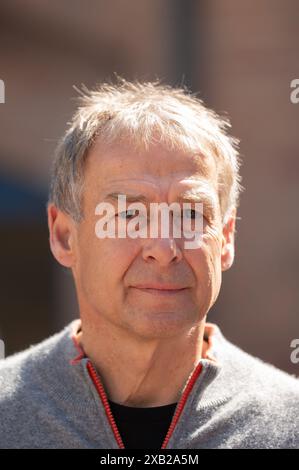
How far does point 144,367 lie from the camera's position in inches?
102

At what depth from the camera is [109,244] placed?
8.21 feet

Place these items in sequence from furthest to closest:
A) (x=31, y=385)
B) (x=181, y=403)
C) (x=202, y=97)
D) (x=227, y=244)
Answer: (x=202, y=97), (x=227, y=244), (x=31, y=385), (x=181, y=403)

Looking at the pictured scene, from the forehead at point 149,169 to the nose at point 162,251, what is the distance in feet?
0.50

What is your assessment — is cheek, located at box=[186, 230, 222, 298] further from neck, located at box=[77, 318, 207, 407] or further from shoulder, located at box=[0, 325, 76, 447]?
shoulder, located at box=[0, 325, 76, 447]

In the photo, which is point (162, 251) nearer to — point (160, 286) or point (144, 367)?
point (160, 286)

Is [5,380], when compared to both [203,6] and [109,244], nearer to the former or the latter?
[109,244]

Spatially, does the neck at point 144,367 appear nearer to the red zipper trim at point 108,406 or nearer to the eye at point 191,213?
the red zipper trim at point 108,406

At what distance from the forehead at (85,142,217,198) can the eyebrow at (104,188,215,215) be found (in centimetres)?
2

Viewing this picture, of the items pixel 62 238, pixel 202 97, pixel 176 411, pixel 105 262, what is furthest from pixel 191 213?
pixel 202 97

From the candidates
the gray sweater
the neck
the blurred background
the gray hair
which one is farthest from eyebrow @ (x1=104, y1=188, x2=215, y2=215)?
the blurred background

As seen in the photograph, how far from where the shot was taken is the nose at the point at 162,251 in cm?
243

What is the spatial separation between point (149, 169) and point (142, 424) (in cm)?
75

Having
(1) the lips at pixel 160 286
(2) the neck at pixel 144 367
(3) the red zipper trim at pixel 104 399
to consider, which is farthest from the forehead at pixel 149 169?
(3) the red zipper trim at pixel 104 399
